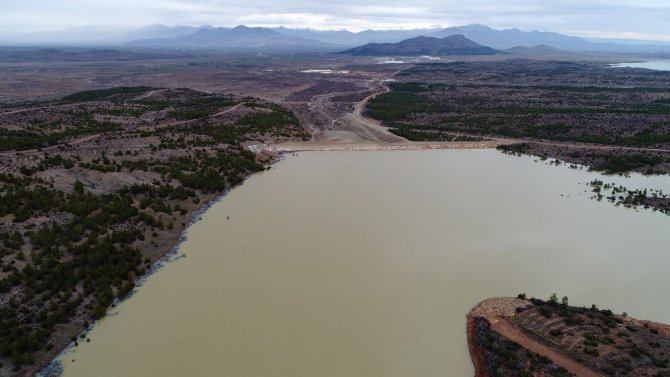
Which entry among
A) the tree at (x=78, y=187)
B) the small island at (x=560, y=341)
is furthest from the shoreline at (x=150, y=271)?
the small island at (x=560, y=341)

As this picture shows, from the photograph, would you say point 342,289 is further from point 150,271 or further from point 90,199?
point 90,199

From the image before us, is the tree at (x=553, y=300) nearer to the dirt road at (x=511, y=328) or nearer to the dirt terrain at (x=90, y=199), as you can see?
the dirt road at (x=511, y=328)

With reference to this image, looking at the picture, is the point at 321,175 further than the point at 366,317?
Yes

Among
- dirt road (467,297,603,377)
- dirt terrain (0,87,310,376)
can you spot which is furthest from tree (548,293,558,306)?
dirt terrain (0,87,310,376)

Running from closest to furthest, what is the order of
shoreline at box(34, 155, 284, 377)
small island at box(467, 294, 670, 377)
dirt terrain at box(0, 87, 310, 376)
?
small island at box(467, 294, 670, 377), shoreline at box(34, 155, 284, 377), dirt terrain at box(0, 87, 310, 376)

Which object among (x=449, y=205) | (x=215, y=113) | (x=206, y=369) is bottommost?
(x=206, y=369)

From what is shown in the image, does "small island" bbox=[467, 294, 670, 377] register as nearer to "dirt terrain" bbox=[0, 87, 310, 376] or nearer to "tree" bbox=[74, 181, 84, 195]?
"dirt terrain" bbox=[0, 87, 310, 376]

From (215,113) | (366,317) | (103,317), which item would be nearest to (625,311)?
(366,317)

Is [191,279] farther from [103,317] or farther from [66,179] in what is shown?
[66,179]
